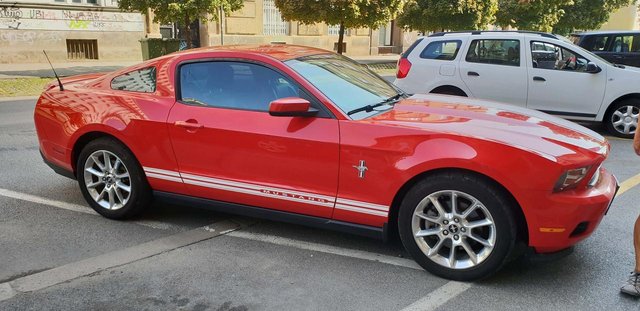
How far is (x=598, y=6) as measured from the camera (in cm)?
2959

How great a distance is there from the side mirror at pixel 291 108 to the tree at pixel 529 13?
23525mm

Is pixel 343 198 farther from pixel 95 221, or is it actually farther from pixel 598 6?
pixel 598 6

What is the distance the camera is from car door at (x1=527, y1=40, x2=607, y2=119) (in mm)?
8305

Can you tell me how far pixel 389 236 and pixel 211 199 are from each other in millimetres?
1452

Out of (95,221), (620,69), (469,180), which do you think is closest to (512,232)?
(469,180)

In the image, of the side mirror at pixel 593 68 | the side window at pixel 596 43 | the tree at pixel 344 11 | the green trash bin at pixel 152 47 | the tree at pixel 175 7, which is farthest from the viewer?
the tree at pixel 344 11

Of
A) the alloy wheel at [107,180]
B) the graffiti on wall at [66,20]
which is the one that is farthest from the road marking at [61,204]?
the graffiti on wall at [66,20]

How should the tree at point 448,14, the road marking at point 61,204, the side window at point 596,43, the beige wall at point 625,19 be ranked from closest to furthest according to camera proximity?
the road marking at point 61,204, the side window at point 596,43, the tree at point 448,14, the beige wall at point 625,19

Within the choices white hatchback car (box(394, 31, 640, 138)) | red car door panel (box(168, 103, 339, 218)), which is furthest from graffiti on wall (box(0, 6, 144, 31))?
red car door panel (box(168, 103, 339, 218))

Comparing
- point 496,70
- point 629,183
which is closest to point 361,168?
point 629,183

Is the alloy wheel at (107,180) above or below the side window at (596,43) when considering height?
below

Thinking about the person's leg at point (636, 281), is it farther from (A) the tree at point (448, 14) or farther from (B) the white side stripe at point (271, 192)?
(A) the tree at point (448, 14)

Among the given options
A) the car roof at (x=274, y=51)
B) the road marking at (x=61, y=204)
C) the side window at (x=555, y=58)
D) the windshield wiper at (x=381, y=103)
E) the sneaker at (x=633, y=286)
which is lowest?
the road marking at (x=61, y=204)

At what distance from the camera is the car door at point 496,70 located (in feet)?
28.2
